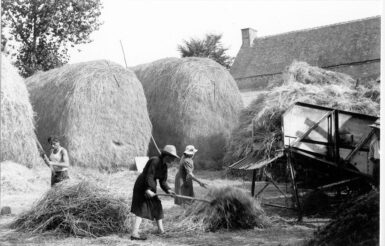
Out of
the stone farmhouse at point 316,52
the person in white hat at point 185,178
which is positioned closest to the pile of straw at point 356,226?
the person in white hat at point 185,178

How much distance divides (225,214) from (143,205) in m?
1.19

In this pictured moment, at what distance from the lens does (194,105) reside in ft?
48.1

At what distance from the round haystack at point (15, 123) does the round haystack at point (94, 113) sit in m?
0.83

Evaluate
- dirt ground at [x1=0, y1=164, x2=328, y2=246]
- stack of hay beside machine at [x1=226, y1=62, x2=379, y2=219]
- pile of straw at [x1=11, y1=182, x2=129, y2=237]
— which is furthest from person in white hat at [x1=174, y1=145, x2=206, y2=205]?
pile of straw at [x1=11, y1=182, x2=129, y2=237]

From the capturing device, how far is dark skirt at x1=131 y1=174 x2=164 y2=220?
665cm

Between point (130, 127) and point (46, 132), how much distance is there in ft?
7.18

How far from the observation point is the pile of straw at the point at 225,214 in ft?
22.9

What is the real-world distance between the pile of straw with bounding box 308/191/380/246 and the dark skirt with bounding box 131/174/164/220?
233cm

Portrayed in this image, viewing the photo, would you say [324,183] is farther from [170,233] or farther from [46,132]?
[46,132]

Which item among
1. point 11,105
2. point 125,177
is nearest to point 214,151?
point 125,177

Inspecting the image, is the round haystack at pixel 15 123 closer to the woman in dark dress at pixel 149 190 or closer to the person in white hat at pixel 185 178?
the person in white hat at pixel 185 178

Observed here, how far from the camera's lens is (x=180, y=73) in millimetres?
15141

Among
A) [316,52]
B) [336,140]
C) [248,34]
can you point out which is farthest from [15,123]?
[316,52]

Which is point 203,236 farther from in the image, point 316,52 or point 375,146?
point 316,52
